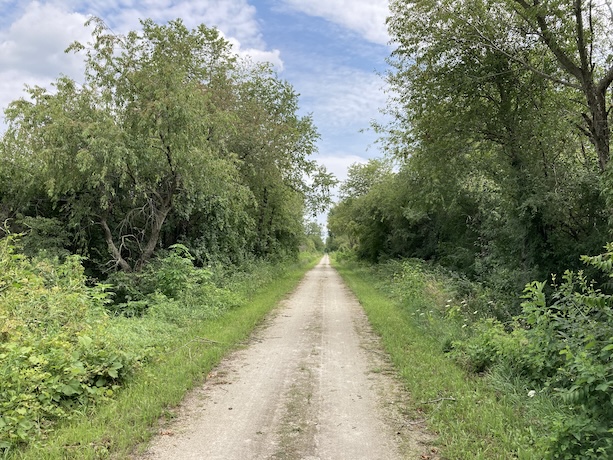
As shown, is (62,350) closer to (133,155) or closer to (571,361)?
(571,361)

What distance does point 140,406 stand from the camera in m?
4.70

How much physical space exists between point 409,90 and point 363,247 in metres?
22.4

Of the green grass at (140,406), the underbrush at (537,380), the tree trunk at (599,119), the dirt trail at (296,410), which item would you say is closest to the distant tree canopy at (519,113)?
the tree trunk at (599,119)

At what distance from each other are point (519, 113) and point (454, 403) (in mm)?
9970

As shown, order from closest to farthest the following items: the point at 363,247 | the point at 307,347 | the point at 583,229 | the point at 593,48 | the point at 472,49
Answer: the point at 307,347, the point at 593,48, the point at 472,49, the point at 583,229, the point at 363,247

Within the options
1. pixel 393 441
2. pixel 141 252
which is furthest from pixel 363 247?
pixel 393 441

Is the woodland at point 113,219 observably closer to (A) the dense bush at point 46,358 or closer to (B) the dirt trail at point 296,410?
(A) the dense bush at point 46,358

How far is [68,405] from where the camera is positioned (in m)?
4.55

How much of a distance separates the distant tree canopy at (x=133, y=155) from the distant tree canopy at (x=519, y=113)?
6.52m

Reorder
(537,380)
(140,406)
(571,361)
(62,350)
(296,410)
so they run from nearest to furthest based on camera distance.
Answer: (571,361)
(140,406)
(296,410)
(62,350)
(537,380)

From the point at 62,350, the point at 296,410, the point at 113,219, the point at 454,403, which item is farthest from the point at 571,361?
the point at 113,219

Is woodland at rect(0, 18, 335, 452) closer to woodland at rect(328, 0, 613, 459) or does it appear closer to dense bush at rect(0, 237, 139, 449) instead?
dense bush at rect(0, 237, 139, 449)

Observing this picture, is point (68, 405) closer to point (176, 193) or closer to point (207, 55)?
point (176, 193)

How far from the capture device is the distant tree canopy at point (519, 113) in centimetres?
974
